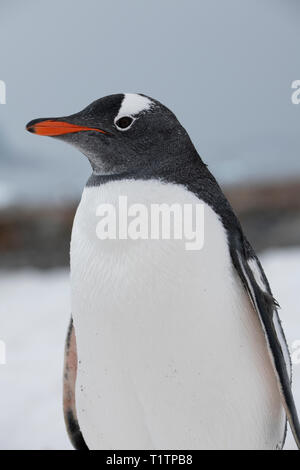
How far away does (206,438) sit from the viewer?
69cm

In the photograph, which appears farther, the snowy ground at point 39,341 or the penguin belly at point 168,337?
the snowy ground at point 39,341

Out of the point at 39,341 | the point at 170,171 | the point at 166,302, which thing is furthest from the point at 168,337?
the point at 39,341

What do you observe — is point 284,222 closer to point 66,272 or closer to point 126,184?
point 66,272

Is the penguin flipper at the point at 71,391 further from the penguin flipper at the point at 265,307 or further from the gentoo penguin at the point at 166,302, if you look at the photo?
the penguin flipper at the point at 265,307

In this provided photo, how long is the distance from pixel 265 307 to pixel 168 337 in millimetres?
130

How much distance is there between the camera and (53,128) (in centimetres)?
65

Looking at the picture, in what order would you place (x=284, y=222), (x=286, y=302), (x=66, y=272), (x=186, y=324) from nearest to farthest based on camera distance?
(x=186, y=324) < (x=286, y=302) < (x=66, y=272) < (x=284, y=222)

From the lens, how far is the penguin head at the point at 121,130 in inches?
25.7

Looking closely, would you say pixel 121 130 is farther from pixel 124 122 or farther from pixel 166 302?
pixel 166 302

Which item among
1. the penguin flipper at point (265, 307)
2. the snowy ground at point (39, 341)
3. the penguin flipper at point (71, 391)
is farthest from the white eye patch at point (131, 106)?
the snowy ground at point (39, 341)

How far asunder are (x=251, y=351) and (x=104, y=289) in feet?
0.70

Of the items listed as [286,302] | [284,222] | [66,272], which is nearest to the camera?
[286,302]

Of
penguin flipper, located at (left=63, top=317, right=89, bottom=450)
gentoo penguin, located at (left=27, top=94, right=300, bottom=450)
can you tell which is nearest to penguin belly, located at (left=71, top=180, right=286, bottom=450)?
gentoo penguin, located at (left=27, top=94, right=300, bottom=450)
